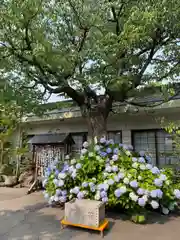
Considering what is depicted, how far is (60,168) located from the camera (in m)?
5.21

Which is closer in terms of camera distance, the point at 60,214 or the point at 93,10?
the point at 60,214

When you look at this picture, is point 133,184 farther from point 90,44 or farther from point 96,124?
point 90,44

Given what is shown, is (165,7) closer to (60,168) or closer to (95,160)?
(95,160)

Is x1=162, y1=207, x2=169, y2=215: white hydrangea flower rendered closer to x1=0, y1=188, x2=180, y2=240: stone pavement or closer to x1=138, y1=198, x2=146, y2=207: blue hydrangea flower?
x1=0, y1=188, x2=180, y2=240: stone pavement

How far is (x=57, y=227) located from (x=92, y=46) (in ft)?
15.1

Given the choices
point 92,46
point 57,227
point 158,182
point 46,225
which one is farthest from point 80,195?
point 92,46

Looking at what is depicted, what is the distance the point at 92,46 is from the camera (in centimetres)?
553

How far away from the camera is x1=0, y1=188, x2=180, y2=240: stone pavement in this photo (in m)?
3.48

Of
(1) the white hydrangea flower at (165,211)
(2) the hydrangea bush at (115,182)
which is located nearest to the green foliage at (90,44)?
(2) the hydrangea bush at (115,182)

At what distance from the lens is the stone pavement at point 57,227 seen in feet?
11.4

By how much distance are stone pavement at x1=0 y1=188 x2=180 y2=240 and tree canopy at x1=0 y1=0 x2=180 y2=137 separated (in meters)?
3.10

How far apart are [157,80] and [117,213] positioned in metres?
4.05

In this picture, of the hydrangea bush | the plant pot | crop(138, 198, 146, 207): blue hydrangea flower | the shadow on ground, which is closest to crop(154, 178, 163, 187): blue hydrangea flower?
the hydrangea bush

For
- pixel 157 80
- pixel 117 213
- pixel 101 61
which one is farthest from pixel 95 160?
pixel 157 80
